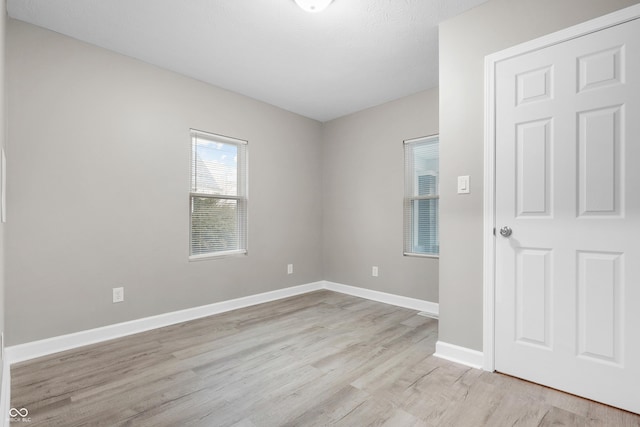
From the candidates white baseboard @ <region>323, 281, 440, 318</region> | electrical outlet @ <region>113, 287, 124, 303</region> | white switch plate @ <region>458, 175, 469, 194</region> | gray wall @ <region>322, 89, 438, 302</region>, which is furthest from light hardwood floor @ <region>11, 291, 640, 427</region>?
white switch plate @ <region>458, 175, 469, 194</region>

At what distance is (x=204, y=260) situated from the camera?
3.30m

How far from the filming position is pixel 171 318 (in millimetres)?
3016

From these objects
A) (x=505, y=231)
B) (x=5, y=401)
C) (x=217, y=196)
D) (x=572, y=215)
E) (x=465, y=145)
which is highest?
(x=465, y=145)

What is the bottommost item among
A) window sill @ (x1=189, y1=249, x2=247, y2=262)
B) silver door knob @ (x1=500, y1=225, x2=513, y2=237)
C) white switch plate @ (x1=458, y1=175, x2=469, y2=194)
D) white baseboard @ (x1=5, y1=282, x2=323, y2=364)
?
white baseboard @ (x1=5, y1=282, x2=323, y2=364)

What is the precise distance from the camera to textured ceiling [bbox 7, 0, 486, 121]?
216 cm

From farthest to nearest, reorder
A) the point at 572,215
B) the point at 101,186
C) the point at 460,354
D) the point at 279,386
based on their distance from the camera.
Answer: the point at 101,186 < the point at 460,354 < the point at 279,386 < the point at 572,215

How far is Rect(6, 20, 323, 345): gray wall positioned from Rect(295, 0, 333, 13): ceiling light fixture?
1636 millimetres

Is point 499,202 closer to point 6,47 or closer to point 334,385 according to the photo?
point 334,385

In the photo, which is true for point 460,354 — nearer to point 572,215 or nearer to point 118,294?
point 572,215

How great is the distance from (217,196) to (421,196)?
2.34m

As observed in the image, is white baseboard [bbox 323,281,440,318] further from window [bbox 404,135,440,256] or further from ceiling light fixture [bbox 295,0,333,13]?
ceiling light fixture [bbox 295,0,333,13]

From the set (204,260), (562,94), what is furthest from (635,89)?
(204,260)

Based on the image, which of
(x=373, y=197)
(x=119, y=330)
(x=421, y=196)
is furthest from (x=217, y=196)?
(x=421, y=196)

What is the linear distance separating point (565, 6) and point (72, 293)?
3.98 meters
